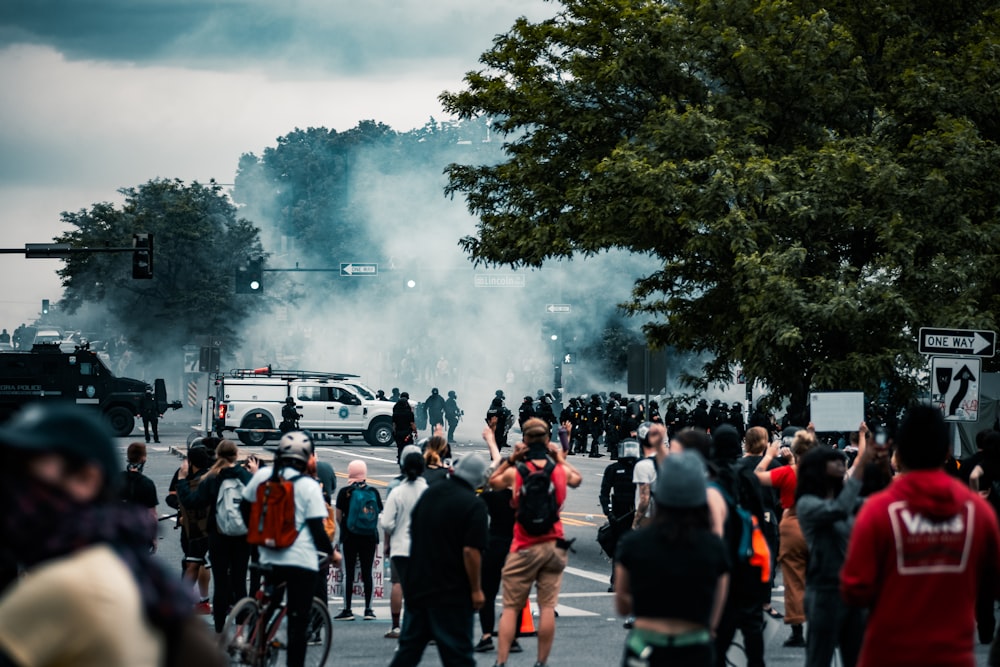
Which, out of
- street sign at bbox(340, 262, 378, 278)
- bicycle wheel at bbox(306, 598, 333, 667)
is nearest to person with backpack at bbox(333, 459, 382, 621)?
bicycle wheel at bbox(306, 598, 333, 667)

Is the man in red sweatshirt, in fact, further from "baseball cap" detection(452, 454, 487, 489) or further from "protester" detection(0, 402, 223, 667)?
"baseball cap" detection(452, 454, 487, 489)

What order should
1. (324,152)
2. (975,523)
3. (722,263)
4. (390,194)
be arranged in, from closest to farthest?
1. (975,523)
2. (722,263)
3. (390,194)
4. (324,152)

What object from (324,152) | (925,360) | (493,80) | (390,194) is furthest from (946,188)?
(324,152)

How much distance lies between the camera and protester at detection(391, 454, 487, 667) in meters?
8.13

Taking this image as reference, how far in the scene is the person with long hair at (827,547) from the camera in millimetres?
7875

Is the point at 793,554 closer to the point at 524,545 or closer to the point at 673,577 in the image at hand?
the point at 524,545

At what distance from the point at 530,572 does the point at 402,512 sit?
128cm

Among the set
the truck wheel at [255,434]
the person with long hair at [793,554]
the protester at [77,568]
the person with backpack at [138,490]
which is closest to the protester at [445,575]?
the person with backpack at [138,490]

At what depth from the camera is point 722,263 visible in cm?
2289

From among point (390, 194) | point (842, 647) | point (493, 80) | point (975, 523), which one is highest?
point (390, 194)

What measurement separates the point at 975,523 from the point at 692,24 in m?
19.2

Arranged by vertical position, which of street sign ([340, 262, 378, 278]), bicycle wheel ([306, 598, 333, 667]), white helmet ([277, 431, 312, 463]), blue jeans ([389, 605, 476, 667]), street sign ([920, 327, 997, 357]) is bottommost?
bicycle wheel ([306, 598, 333, 667])

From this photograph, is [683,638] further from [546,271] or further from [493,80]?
[546,271]

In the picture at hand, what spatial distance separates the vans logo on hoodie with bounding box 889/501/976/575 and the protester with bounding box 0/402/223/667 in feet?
10.3
